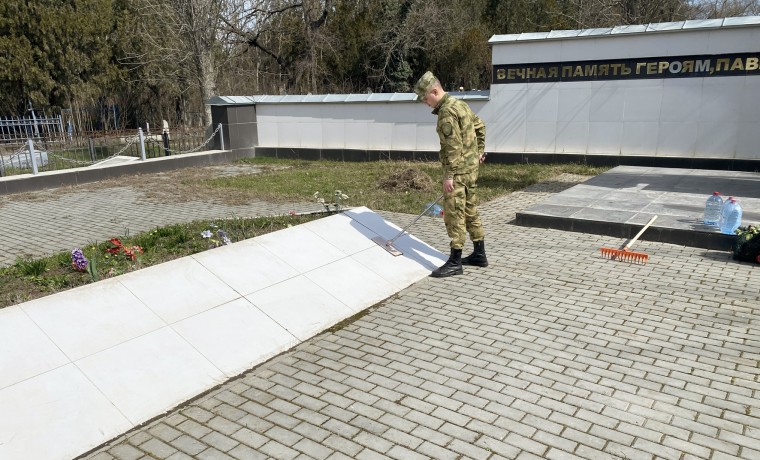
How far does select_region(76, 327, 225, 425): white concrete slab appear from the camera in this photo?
3.60 m

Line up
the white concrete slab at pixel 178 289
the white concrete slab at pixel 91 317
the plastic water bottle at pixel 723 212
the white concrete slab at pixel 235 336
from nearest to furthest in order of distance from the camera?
the white concrete slab at pixel 91 317 → the white concrete slab at pixel 235 336 → the white concrete slab at pixel 178 289 → the plastic water bottle at pixel 723 212

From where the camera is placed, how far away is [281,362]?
4.26m

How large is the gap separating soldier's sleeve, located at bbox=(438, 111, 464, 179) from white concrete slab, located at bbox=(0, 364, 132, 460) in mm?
3714

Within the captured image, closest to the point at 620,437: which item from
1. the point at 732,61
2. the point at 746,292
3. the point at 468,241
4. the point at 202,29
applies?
the point at 746,292

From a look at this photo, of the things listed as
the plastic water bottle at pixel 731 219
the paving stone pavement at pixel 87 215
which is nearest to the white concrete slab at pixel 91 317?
the paving stone pavement at pixel 87 215

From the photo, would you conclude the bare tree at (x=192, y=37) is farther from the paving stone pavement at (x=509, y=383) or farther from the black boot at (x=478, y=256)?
the paving stone pavement at (x=509, y=383)

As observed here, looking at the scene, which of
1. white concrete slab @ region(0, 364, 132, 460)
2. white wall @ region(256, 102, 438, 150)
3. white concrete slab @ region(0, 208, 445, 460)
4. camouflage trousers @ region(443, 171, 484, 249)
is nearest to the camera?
white concrete slab @ region(0, 364, 132, 460)

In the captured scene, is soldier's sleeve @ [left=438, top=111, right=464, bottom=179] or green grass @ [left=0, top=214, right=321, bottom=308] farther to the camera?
soldier's sleeve @ [left=438, top=111, right=464, bottom=179]

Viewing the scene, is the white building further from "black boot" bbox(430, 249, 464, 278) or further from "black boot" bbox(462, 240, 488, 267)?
"black boot" bbox(430, 249, 464, 278)

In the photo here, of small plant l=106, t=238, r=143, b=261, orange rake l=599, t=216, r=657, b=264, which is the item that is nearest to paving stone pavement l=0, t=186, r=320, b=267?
small plant l=106, t=238, r=143, b=261

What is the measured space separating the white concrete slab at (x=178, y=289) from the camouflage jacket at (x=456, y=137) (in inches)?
97.2

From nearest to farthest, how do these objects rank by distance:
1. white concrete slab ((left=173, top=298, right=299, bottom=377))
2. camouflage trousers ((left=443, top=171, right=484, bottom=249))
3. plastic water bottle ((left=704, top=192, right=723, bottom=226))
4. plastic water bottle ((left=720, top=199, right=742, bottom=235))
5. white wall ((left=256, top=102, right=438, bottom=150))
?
white concrete slab ((left=173, top=298, right=299, bottom=377)) → camouflage trousers ((left=443, top=171, right=484, bottom=249)) → plastic water bottle ((left=720, top=199, right=742, bottom=235)) → plastic water bottle ((left=704, top=192, right=723, bottom=226)) → white wall ((left=256, top=102, right=438, bottom=150))

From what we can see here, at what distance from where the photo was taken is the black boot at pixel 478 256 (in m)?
6.33

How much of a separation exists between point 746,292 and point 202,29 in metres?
20.1
